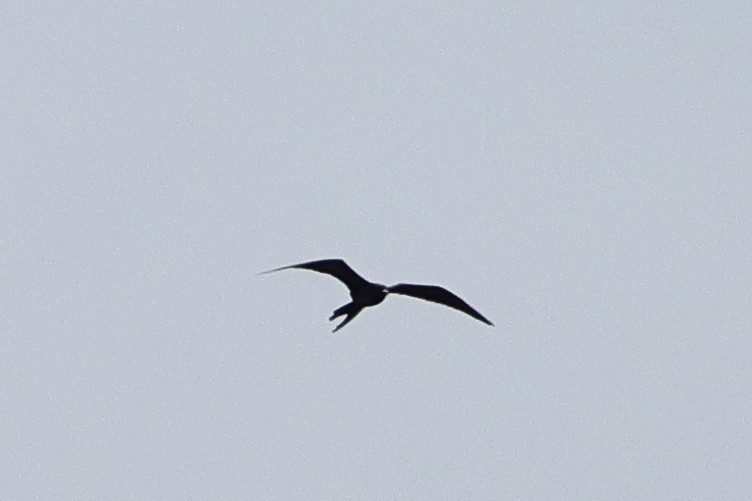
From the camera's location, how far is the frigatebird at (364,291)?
2361 cm

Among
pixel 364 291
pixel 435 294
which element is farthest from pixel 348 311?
pixel 435 294

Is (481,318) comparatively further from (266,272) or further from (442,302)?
(266,272)

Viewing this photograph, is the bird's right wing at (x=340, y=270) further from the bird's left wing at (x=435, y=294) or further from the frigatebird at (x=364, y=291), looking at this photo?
the bird's left wing at (x=435, y=294)

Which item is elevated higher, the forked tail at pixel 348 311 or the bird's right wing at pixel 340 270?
the bird's right wing at pixel 340 270

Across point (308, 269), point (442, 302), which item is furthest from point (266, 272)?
point (442, 302)

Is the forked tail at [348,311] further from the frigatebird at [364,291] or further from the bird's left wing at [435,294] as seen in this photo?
the bird's left wing at [435,294]

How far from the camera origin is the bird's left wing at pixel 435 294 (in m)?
23.6

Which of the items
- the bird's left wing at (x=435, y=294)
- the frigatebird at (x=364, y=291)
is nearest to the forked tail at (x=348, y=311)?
the frigatebird at (x=364, y=291)

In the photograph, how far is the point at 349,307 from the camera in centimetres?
2380

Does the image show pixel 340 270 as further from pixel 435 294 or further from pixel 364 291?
pixel 435 294

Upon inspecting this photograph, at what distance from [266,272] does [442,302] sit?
4800 mm

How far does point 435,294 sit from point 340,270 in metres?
1.89

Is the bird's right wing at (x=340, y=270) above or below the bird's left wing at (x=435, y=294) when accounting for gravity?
above

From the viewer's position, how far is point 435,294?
23844mm
